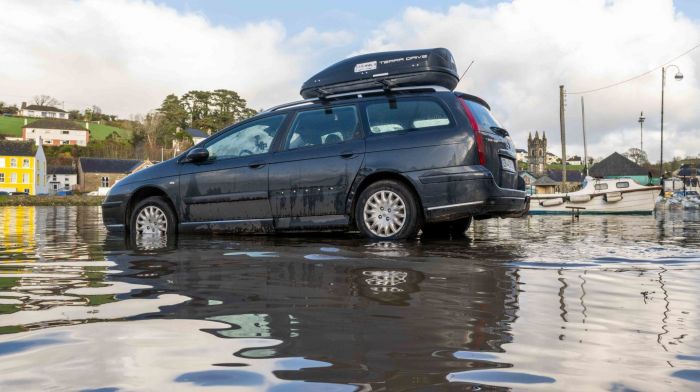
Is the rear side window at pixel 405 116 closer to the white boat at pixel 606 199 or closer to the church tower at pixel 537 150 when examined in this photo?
the white boat at pixel 606 199

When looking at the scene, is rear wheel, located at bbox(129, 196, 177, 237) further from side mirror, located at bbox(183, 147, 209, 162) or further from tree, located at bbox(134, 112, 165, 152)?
tree, located at bbox(134, 112, 165, 152)

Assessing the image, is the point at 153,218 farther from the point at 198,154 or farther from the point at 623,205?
the point at 623,205

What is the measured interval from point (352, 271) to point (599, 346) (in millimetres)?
2179

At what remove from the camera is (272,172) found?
22.8 ft

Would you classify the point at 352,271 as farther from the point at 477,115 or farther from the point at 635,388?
the point at 477,115

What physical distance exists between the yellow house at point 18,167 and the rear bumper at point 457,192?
305 ft

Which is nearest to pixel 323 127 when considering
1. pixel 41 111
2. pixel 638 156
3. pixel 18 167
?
pixel 18 167

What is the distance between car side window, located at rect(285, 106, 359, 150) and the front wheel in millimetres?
727

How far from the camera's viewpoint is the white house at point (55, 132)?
127812 mm

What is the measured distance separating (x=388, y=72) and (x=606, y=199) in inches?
774

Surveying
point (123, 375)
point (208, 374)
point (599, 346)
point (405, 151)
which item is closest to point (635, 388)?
point (599, 346)

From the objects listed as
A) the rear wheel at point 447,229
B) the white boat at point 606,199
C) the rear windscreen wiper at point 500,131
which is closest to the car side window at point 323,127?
the rear windscreen wiper at point 500,131

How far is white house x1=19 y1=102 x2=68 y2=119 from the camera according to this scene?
154125mm

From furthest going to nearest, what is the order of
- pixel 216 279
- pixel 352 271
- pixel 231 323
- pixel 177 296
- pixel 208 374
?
pixel 352 271 < pixel 216 279 < pixel 177 296 < pixel 231 323 < pixel 208 374
